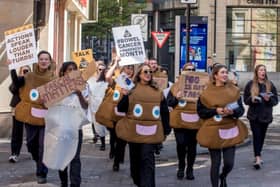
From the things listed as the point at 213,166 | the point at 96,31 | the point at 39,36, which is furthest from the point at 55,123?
the point at 96,31

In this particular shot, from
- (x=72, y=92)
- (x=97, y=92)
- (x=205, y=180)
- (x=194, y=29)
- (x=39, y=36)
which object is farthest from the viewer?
(x=194, y=29)

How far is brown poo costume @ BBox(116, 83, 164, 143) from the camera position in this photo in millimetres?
8180

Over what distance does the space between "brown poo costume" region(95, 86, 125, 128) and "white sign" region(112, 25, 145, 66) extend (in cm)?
54

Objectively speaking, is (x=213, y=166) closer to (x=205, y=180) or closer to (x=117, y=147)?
(x=205, y=180)

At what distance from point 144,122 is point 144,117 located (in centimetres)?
6

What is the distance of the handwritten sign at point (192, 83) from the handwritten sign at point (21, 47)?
88.1 inches

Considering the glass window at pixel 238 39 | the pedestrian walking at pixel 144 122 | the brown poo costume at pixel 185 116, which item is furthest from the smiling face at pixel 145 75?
the glass window at pixel 238 39

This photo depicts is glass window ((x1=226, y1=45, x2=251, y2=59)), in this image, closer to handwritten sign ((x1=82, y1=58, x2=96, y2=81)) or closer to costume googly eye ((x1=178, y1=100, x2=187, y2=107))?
costume googly eye ((x1=178, y1=100, x2=187, y2=107))

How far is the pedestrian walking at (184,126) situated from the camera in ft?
32.3

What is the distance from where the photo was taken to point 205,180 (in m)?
9.89

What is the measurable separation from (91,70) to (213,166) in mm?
1935

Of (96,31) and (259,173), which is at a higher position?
(96,31)

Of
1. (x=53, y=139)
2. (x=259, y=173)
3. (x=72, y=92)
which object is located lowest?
(x=259, y=173)

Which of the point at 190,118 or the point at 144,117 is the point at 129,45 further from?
the point at 144,117
